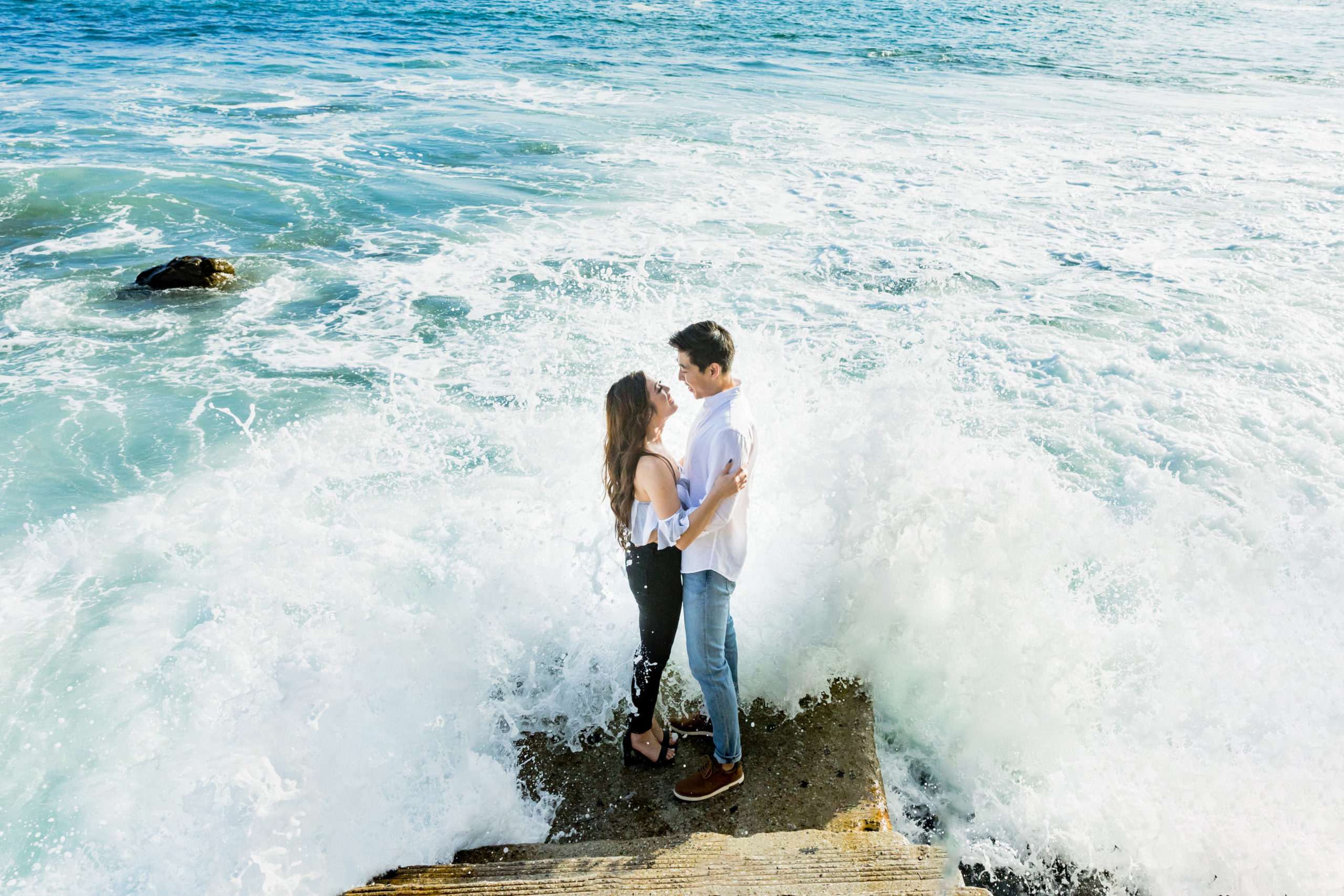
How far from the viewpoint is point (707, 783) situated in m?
3.86

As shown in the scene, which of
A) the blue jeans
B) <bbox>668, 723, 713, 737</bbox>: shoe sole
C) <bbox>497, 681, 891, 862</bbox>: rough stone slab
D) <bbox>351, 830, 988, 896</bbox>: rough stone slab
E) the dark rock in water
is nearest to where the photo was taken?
<bbox>351, 830, 988, 896</bbox>: rough stone slab

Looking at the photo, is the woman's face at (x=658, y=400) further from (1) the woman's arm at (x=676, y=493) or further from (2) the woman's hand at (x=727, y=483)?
(2) the woman's hand at (x=727, y=483)

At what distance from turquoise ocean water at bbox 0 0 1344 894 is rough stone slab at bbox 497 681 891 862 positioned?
20 centimetres

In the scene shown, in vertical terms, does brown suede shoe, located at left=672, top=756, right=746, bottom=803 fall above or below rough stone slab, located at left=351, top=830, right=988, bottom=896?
below

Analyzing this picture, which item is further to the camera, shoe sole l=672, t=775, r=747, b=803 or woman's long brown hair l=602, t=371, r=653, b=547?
shoe sole l=672, t=775, r=747, b=803

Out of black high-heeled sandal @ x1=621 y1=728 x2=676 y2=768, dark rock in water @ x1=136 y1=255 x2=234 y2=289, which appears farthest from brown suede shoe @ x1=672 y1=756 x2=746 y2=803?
dark rock in water @ x1=136 y1=255 x2=234 y2=289

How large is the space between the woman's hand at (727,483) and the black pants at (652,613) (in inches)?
15.6

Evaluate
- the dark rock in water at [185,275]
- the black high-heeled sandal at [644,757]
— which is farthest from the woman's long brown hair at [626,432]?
the dark rock in water at [185,275]

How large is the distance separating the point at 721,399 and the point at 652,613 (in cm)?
108

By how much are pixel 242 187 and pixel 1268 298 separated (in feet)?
51.8

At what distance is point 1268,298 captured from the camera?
9.90 meters

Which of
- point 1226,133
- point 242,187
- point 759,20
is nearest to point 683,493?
point 242,187

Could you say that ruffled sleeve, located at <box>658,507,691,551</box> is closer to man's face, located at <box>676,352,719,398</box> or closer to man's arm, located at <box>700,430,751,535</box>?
man's arm, located at <box>700,430,751,535</box>

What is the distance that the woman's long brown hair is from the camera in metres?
3.33
